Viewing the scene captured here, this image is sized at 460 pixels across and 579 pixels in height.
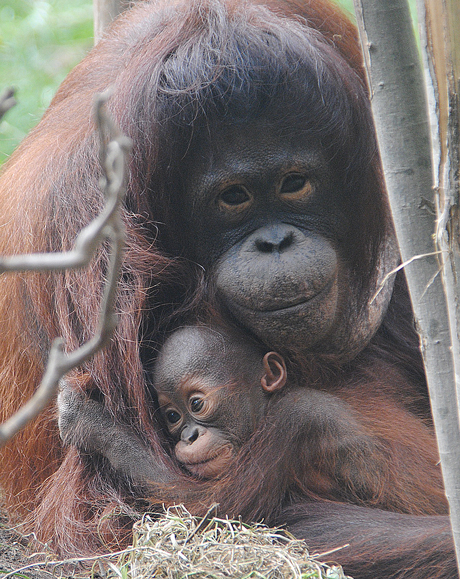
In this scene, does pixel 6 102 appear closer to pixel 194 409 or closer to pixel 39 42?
pixel 194 409

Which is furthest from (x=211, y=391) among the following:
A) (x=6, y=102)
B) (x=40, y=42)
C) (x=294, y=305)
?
(x=40, y=42)

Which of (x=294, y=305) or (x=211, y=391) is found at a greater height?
(x=294, y=305)

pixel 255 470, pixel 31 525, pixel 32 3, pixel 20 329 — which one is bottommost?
pixel 31 525

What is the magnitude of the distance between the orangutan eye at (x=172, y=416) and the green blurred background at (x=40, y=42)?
2.85 meters

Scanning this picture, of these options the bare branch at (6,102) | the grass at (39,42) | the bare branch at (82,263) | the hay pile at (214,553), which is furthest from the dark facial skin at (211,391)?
the grass at (39,42)

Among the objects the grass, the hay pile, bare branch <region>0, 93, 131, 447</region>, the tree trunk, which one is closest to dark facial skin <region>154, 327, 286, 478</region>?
the hay pile

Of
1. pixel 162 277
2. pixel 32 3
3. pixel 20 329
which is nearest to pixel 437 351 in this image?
pixel 162 277

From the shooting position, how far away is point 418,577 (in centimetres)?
189

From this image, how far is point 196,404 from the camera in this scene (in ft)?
7.29

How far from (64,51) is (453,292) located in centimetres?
444

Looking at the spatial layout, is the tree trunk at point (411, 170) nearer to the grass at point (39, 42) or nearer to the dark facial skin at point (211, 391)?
the dark facial skin at point (211, 391)

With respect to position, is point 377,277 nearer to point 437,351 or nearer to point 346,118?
point 346,118

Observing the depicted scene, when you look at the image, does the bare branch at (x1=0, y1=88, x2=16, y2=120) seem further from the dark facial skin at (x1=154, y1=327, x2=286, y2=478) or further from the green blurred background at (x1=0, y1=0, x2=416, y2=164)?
the green blurred background at (x1=0, y1=0, x2=416, y2=164)

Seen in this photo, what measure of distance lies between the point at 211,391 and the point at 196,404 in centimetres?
7
